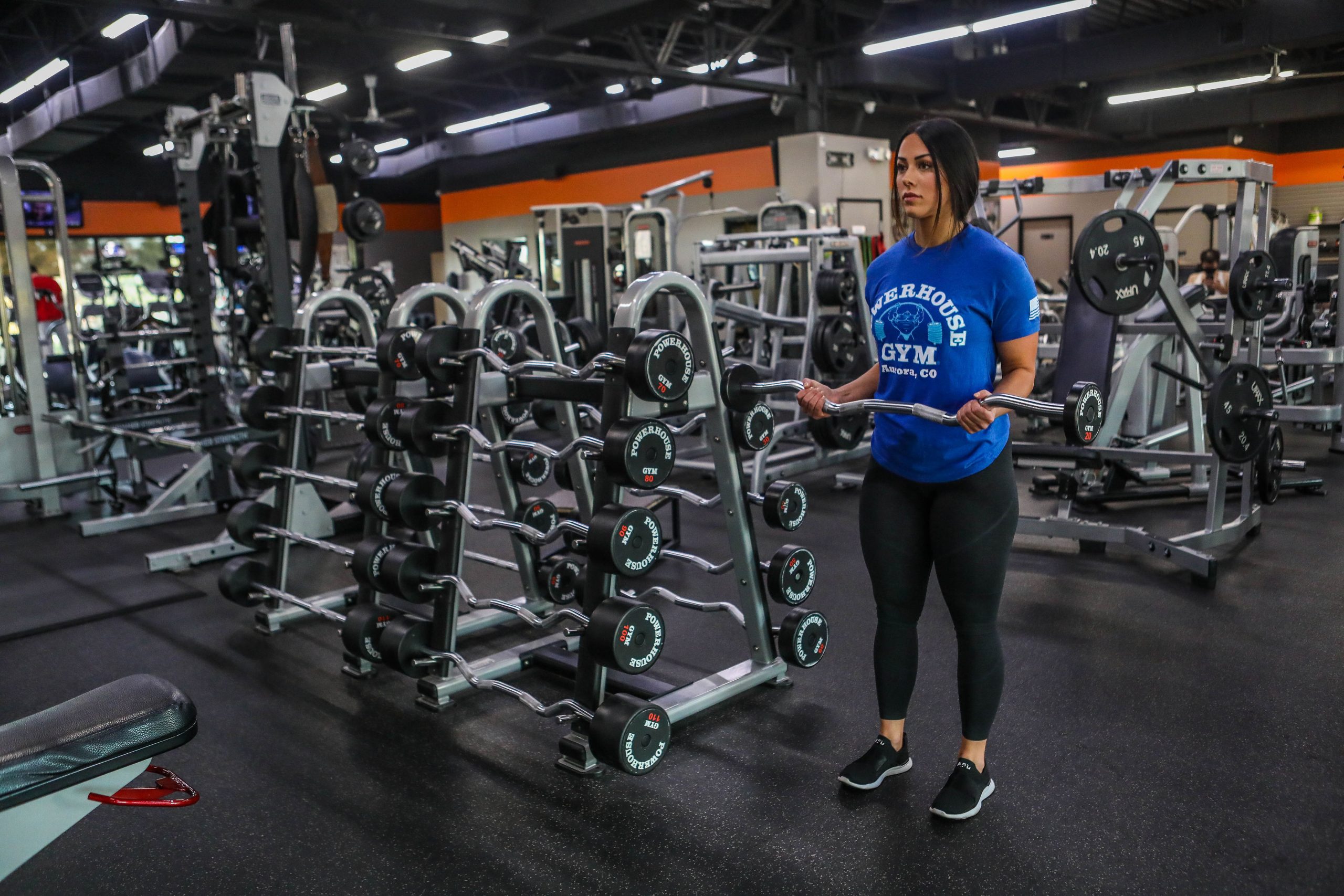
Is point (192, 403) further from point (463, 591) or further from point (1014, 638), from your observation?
point (1014, 638)

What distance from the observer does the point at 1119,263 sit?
3.23 metres

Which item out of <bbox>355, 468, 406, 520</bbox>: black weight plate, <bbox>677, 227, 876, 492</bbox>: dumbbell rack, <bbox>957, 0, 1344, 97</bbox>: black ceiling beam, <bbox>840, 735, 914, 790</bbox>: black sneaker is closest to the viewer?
<bbox>840, 735, 914, 790</bbox>: black sneaker

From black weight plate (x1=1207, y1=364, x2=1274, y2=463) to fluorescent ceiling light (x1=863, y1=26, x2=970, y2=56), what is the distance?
5927 mm

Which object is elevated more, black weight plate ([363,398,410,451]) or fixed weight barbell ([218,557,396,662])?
black weight plate ([363,398,410,451])

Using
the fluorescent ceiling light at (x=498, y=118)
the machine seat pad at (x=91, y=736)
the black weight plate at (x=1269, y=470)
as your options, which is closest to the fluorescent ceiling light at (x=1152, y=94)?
the fluorescent ceiling light at (x=498, y=118)

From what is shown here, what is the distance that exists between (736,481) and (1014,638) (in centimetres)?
117

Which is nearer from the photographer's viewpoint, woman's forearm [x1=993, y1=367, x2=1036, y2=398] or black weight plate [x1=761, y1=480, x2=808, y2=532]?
woman's forearm [x1=993, y1=367, x2=1036, y2=398]

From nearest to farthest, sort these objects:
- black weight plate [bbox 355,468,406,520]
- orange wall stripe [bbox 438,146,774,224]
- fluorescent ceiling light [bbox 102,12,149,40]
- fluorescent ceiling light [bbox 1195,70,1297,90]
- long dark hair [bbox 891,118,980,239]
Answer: long dark hair [bbox 891,118,980,239]
black weight plate [bbox 355,468,406,520]
fluorescent ceiling light [bbox 102,12,149,40]
fluorescent ceiling light [bbox 1195,70,1297,90]
orange wall stripe [bbox 438,146,774,224]

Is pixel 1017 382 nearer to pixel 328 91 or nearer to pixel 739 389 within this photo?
pixel 739 389

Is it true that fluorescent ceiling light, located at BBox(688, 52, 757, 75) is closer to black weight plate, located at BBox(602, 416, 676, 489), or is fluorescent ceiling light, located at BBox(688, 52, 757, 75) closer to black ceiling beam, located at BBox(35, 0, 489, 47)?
black ceiling beam, located at BBox(35, 0, 489, 47)

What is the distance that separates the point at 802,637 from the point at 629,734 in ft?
1.78

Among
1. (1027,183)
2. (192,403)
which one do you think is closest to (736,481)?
(1027,183)

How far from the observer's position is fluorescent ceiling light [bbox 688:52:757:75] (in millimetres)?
9188

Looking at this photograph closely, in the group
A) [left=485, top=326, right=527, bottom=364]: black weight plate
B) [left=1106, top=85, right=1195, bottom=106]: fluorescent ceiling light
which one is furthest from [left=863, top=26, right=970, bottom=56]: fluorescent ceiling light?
[left=485, top=326, right=527, bottom=364]: black weight plate
